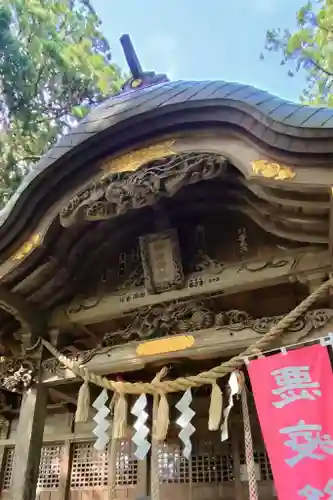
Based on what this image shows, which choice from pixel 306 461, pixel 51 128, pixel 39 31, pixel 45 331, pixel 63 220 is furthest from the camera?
pixel 51 128

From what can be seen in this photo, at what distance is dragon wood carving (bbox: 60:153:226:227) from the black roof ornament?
158cm

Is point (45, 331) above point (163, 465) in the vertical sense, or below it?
above

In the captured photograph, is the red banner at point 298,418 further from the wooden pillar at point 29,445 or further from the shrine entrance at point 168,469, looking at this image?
the wooden pillar at point 29,445

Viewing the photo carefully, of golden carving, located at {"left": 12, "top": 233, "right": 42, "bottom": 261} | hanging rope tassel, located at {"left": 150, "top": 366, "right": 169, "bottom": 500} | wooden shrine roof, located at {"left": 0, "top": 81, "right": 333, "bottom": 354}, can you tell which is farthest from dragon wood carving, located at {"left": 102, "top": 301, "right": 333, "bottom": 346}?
golden carving, located at {"left": 12, "top": 233, "right": 42, "bottom": 261}

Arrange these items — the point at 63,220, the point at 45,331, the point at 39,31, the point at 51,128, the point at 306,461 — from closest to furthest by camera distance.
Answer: the point at 306,461, the point at 63,220, the point at 45,331, the point at 39,31, the point at 51,128

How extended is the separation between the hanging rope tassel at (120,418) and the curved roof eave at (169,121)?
77.7 inches

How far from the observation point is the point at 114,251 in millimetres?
5344

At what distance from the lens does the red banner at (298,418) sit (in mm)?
3229

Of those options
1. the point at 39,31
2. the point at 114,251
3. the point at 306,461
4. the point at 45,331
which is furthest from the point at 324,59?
the point at 306,461

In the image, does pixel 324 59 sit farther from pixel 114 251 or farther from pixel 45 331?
pixel 45 331

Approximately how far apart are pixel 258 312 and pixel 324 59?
8194 millimetres

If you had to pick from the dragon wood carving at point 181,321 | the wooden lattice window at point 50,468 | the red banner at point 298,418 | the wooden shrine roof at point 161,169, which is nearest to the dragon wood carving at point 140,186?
the wooden shrine roof at point 161,169

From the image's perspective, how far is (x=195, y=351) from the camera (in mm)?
4207

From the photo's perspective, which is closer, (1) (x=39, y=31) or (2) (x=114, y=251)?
(2) (x=114, y=251)
